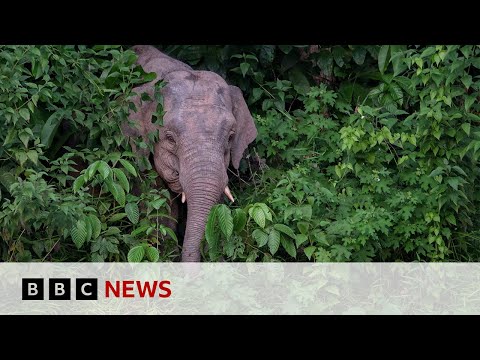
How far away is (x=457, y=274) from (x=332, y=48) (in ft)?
9.64

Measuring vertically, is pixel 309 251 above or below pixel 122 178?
below

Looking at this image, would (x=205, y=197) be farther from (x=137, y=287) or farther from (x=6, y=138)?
(x=6, y=138)

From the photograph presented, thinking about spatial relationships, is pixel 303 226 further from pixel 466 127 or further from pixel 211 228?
pixel 466 127

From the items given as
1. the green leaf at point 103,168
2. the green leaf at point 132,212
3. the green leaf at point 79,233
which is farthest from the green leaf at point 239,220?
the green leaf at point 79,233

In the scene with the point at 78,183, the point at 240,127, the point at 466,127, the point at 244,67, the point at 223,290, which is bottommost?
the point at 223,290

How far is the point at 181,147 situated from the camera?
918 centimetres

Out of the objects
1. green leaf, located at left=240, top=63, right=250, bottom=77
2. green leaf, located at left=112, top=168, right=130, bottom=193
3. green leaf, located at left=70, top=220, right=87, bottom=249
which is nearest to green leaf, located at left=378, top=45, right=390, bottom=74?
green leaf, located at left=240, top=63, right=250, bottom=77

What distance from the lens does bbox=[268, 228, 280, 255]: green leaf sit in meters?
8.21

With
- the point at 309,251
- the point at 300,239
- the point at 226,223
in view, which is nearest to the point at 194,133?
the point at 226,223

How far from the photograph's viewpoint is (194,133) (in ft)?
30.1

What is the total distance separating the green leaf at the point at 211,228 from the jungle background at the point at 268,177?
0.05 ft

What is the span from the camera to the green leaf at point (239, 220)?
826cm

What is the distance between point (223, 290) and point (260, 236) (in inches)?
21.4

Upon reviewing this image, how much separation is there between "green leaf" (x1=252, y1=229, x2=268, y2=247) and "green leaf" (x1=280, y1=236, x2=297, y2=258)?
0.14 metres
